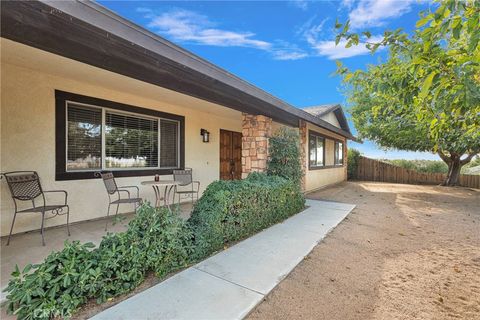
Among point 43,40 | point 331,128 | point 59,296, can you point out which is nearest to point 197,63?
point 43,40

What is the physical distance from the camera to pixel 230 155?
822 centimetres

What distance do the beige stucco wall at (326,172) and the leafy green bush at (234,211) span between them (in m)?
4.12

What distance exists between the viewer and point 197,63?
123 inches

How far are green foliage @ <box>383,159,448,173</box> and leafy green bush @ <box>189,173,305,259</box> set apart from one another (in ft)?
42.9

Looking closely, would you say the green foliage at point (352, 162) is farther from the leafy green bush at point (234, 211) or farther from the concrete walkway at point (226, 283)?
the concrete walkway at point (226, 283)

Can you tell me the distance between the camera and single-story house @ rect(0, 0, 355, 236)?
2.17 metres

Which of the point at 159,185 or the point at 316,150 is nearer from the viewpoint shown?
the point at 159,185

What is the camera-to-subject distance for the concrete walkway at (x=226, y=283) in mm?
1998

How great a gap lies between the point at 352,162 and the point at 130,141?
13547 millimetres

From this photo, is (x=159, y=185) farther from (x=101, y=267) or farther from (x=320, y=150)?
(x=320, y=150)

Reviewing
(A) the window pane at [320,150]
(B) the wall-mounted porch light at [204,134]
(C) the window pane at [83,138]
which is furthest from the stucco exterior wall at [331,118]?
(C) the window pane at [83,138]

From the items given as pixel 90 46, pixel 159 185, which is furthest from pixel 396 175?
pixel 90 46

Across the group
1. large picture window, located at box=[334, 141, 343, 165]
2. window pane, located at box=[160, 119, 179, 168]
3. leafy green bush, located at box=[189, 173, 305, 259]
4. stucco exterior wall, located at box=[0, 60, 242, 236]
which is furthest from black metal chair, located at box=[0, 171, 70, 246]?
large picture window, located at box=[334, 141, 343, 165]

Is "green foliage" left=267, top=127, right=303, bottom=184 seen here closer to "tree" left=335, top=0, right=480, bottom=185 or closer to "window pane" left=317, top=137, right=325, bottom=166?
"tree" left=335, top=0, right=480, bottom=185
